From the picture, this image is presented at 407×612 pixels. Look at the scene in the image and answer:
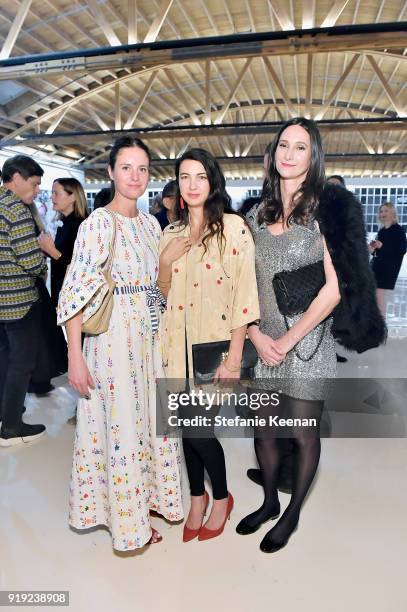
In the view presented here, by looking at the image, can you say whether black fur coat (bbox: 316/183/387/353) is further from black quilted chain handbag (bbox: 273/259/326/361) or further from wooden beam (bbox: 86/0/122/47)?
wooden beam (bbox: 86/0/122/47)

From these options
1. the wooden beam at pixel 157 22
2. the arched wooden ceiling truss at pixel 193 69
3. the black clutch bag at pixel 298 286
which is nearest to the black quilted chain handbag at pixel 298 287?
the black clutch bag at pixel 298 286

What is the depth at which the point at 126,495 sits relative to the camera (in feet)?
6.22

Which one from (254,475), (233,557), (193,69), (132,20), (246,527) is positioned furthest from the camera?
(193,69)

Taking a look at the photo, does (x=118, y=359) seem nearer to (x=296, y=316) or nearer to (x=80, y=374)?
(x=80, y=374)

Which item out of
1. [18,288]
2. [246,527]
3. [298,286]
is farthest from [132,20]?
[246,527]

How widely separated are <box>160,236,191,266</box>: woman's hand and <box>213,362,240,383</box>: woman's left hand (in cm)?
47

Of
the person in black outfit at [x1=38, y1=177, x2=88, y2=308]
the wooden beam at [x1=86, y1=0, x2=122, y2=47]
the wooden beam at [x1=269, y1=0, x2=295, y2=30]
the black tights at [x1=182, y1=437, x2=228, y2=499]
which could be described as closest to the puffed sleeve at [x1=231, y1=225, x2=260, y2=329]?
the black tights at [x1=182, y1=437, x2=228, y2=499]

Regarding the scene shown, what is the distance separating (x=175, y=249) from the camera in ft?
5.83

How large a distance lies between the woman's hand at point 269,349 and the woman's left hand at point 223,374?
6.0 inches

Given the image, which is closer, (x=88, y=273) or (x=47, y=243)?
(x=88, y=273)

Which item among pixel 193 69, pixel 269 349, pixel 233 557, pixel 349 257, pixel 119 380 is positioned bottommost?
pixel 233 557

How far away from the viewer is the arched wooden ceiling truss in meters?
5.47

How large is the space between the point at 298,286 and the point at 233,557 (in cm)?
123

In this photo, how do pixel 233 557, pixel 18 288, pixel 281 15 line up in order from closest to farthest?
pixel 233 557 → pixel 18 288 → pixel 281 15
